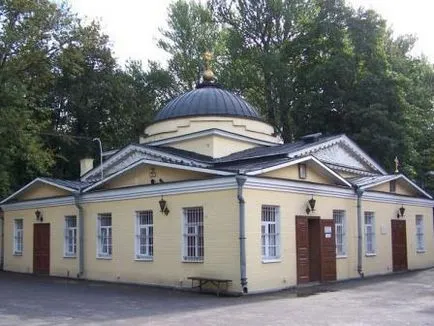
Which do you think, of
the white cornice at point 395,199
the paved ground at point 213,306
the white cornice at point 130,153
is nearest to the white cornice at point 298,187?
the white cornice at point 395,199

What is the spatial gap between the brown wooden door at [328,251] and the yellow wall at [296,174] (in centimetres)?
147

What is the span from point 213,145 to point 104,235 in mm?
5417

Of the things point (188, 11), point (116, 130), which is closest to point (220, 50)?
point (188, 11)

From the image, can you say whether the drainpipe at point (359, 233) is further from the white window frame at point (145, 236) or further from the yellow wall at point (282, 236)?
the white window frame at point (145, 236)

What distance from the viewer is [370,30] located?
37656 millimetres

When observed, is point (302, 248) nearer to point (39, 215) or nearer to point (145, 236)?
point (145, 236)

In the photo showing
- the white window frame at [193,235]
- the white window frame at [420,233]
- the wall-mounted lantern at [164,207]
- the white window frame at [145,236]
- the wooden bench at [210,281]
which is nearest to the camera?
the wooden bench at [210,281]

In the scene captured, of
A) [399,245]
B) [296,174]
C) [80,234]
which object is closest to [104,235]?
[80,234]

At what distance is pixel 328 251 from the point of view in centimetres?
2130

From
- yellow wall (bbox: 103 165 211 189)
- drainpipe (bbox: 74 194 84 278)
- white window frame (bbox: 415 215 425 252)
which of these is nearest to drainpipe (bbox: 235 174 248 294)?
yellow wall (bbox: 103 165 211 189)

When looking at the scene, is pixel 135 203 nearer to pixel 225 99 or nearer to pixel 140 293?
pixel 140 293

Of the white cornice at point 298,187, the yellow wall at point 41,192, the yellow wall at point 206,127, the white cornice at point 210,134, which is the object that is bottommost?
the white cornice at point 298,187

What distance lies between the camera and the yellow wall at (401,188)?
81.4ft

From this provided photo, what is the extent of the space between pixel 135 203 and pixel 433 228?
1498 cm
